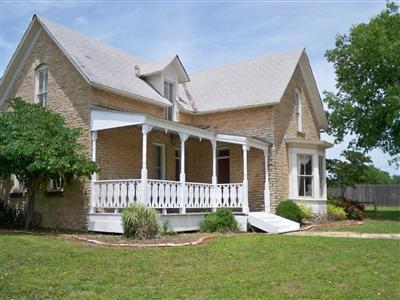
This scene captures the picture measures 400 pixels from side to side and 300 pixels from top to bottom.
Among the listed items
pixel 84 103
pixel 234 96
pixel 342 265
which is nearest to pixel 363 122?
pixel 234 96

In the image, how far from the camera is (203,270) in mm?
8781

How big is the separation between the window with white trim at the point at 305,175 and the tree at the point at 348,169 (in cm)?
680

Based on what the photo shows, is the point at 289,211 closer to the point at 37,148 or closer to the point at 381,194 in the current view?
the point at 37,148

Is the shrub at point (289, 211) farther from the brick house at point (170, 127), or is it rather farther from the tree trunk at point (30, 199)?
the tree trunk at point (30, 199)

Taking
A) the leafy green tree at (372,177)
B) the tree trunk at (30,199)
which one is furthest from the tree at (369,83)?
the tree trunk at (30,199)

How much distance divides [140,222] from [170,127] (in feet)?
12.7

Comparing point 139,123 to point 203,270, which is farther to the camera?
point 139,123

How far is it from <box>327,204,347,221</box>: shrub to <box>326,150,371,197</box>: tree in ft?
17.9

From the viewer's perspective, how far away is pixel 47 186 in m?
17.8

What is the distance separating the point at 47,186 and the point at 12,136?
3667mm

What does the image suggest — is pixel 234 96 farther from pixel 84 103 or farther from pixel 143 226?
pixel 143 226

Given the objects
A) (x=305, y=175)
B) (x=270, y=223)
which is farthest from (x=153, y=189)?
(x=305, y=175)

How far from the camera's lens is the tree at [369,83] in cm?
2419

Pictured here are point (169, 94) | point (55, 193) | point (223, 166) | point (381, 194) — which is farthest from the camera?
point (381, 194)
